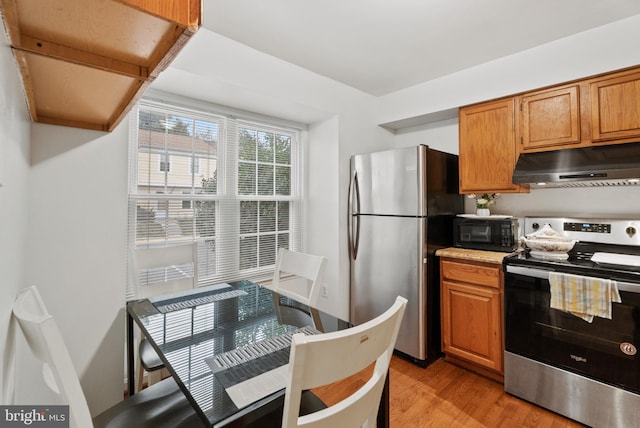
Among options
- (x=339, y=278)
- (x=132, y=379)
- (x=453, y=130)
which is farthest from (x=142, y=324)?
(x=453, y=130)

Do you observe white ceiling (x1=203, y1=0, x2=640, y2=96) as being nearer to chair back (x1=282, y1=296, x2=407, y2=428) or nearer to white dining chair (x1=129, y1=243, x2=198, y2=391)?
white dining chair (x1=129, y1=243, x2=198, y2=391)

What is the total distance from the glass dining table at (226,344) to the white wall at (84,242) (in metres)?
0.18

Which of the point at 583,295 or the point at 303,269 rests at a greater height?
the point at 303,269

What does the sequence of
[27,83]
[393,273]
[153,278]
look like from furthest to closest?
[393,273] < [153,278] < [27,83]

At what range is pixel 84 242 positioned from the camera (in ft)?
5.27

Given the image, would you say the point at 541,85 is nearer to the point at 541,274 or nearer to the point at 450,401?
the point at 541,274

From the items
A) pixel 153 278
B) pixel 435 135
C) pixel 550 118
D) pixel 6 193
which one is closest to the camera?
pixel 6 193

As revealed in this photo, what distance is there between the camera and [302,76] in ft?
8.43

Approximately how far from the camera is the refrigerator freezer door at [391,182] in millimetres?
2387

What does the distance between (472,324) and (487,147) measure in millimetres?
1428

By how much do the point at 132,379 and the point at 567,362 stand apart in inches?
101

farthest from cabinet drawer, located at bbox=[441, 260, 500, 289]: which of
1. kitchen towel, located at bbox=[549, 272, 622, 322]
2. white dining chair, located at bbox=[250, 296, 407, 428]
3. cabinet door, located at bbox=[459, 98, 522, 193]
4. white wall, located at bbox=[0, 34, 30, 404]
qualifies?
white wall, located at bbox=[0, 34, 30, 404]

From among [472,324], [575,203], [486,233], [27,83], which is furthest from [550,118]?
[27,83]

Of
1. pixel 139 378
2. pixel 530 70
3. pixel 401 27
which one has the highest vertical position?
pixel 401 27
